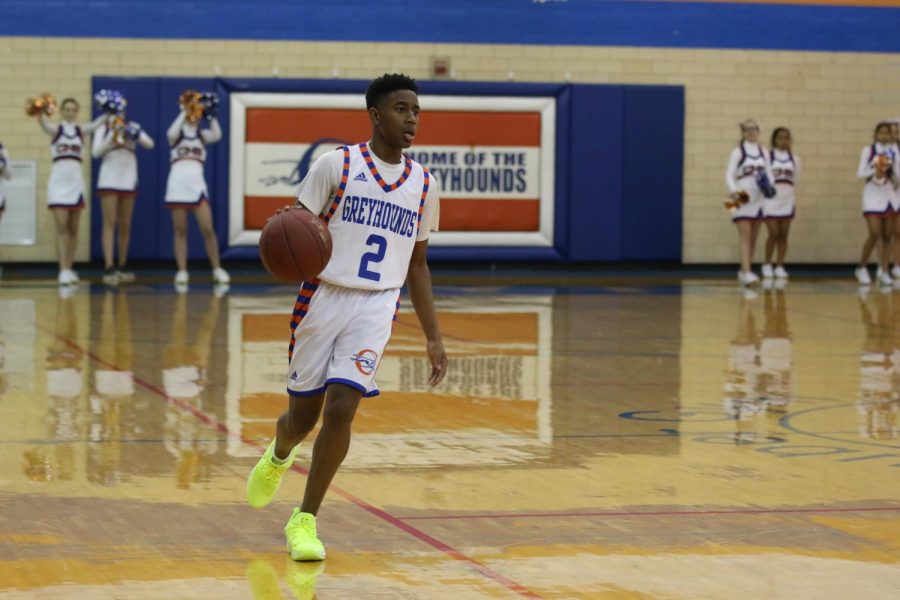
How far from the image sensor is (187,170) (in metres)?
19.4

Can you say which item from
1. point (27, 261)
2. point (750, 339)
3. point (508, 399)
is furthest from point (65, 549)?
point (27, 261)

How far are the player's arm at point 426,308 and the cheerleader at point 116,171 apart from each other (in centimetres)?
1323

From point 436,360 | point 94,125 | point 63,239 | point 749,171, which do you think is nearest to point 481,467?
point 436,360

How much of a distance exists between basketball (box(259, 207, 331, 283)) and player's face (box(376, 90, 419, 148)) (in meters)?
0.50

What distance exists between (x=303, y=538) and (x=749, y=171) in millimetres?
15782

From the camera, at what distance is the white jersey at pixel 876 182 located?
21.0m

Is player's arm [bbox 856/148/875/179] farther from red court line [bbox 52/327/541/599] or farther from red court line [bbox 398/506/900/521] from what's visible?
red court line [bbox 398/506/900/521]

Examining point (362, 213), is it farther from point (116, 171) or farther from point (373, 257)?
point (116, 171)

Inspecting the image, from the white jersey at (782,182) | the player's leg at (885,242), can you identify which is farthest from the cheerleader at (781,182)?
the player's leg at (885,242)

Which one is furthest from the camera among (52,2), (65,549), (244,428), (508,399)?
(52,2)

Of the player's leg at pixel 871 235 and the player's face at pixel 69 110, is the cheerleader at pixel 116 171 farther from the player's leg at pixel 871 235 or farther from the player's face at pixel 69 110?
the player's leg at pixel 871 235

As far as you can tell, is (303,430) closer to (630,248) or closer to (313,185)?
(313,185)

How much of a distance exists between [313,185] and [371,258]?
37 cm

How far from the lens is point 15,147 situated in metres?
21.5
